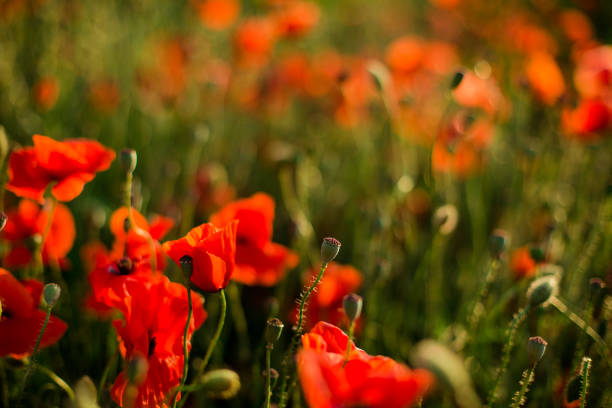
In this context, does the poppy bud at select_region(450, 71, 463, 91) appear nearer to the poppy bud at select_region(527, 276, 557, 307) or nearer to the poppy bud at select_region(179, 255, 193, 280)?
the poppy bud at select_region(527, 276, 557, 307)

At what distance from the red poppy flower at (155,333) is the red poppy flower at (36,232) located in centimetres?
60

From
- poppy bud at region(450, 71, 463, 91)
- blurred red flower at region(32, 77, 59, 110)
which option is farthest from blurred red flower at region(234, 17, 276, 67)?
poppy bud at region(450, 71, 463, 91)

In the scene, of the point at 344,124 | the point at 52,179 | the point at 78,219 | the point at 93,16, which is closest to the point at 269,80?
the point at 344,124

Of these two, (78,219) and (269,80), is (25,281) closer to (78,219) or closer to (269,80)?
(78,219)

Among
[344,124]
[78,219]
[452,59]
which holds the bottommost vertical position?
[78,219]

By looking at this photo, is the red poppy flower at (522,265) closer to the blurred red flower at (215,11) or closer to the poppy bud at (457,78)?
the poppy bud at (457,78)

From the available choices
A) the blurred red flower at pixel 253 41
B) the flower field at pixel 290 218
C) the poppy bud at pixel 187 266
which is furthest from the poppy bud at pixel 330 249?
the blurred red flower at pixel 253 41

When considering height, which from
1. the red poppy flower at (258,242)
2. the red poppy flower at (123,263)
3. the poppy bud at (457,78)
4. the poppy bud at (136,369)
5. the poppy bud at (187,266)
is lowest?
the red poppy flower at (258,242)

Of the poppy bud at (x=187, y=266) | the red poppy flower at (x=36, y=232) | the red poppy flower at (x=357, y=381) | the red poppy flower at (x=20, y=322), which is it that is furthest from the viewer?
the red poppy flower at (x=36, y=232)

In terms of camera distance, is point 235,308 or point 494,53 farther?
point 494,53

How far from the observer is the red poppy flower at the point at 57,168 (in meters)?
1.37

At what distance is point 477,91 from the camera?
257 cm

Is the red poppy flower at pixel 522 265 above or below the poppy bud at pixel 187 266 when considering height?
below

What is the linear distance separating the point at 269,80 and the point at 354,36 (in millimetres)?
2201
